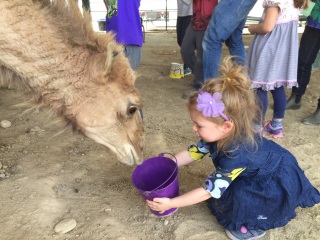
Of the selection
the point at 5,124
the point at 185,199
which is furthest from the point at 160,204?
the point at 5,124

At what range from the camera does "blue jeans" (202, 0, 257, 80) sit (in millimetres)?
3232

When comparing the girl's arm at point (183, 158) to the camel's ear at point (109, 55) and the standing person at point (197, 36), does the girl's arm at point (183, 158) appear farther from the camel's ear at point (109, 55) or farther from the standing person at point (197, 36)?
the standing person at point (197, 36)

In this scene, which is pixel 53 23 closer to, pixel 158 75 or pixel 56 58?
pixel 56 58

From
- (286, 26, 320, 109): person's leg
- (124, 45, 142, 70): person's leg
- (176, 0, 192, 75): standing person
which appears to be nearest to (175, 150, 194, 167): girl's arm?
(124, 45, 142, 70): person's leg

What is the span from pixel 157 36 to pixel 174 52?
6.21ft

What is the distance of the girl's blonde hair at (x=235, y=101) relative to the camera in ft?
5.88

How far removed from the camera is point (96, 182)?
8.66ft

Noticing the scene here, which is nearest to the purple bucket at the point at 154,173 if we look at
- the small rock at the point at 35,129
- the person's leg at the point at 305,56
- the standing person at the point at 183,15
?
the small rock at the point at 35,129

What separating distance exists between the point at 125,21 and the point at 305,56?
2.05 meters

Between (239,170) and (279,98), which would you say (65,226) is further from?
(279,98)

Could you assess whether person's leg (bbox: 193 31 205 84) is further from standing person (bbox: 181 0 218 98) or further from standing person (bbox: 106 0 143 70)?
standing person (bbox: 106 0 143 70)

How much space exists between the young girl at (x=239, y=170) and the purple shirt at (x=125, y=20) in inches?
47.1

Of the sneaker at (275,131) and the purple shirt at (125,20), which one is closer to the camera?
the purple shirt at (125,20)

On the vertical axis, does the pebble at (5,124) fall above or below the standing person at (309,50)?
below
